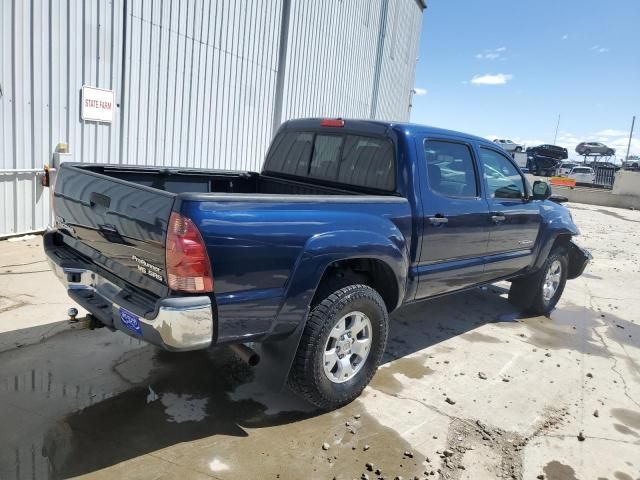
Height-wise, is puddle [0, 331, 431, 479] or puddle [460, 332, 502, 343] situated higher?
puddle [460, 332, 502, 343]

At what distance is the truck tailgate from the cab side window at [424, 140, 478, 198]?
7.04 feet

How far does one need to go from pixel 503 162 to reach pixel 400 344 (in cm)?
203

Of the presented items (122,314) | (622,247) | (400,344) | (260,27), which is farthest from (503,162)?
(622,247)

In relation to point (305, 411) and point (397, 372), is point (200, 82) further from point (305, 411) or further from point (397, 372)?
point (305, 411)

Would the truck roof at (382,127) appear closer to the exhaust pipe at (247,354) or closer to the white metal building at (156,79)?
the exhaust pipe at (247,354)

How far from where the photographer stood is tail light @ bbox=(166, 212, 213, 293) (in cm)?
247

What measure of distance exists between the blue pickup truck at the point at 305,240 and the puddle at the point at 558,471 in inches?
48.1

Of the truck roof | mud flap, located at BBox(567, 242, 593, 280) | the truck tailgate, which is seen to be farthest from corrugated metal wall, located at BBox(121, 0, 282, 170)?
mud flap, located at BBox(567, 242, 593, 280)

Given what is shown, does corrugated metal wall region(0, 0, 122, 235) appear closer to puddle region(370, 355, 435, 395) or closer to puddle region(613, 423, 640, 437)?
puddle region(370, 355, 435, 395)

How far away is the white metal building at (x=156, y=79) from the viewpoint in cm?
620

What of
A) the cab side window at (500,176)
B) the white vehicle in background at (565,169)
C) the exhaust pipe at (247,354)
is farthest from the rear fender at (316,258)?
the white vehicle in background at (565,169)

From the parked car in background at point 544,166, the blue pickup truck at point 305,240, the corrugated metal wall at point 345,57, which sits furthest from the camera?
the parked car in background at point 544,166

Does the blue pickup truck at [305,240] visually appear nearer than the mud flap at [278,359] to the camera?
Yes

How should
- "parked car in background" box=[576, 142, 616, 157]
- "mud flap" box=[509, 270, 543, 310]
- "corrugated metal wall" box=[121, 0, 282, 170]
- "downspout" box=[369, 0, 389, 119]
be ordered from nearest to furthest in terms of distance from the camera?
"mud flap" box=[509, 270, 543, 310] < "corrugated metal wall" box=[121, 0, 282, 170] < "downspout" box=[369, 0, 389, 119] < "parked car in background" box=[576, 142, 616, 157]
